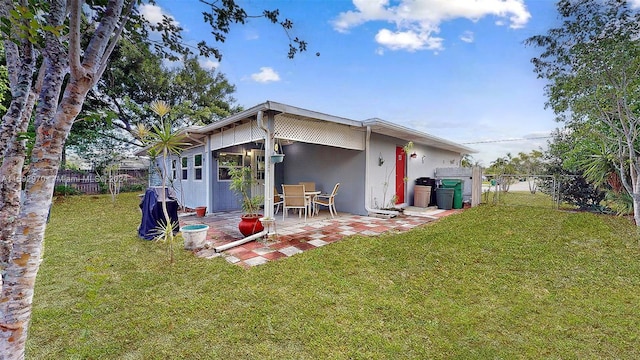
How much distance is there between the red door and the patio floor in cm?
75

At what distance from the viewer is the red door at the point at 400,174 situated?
30.4ft

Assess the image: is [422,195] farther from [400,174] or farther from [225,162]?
[225,162]

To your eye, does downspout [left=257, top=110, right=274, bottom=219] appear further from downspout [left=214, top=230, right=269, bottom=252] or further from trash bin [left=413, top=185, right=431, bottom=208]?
trash bin [left=413, top=185, right=431, bottom=208]

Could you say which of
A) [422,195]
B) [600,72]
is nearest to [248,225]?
[422,195]

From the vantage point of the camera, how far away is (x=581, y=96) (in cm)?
558

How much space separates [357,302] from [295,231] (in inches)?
122

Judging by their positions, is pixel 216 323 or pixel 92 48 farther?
pixel 216 323

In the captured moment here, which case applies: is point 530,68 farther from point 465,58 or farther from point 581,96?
point 465,58

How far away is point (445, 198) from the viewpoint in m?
9.18

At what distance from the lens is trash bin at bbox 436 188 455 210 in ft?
29.9

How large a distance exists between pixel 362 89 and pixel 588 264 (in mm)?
9269

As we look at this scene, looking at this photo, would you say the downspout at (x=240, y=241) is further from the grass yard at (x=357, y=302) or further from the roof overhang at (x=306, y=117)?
the roof overhang at (x=306, y=117)

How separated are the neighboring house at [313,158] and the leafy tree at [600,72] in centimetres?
345

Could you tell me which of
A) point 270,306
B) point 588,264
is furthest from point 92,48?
point 588,264
